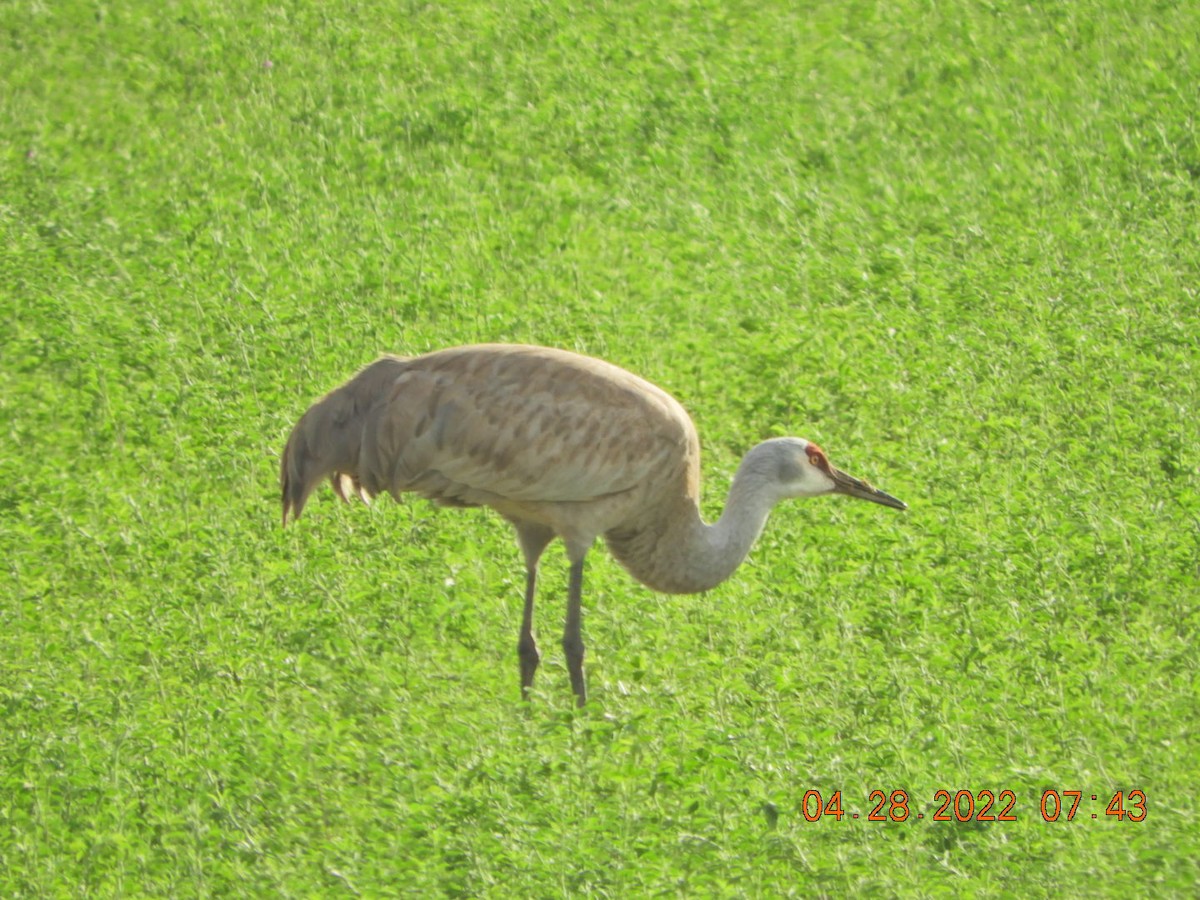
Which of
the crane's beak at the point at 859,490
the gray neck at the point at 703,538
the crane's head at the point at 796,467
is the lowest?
the gray neck at the point at 703,538

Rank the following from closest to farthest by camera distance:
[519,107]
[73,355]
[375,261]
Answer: [73,355] → [375,261] → [519,107]

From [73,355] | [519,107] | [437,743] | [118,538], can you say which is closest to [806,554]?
[437,743]

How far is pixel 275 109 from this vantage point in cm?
1211

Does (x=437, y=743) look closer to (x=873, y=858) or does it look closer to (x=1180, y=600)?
(x=873, y=858)

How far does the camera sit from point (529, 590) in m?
7.38

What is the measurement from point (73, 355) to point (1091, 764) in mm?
5822

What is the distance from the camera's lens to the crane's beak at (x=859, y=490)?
24.3 feet

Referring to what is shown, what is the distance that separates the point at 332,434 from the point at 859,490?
2.19m

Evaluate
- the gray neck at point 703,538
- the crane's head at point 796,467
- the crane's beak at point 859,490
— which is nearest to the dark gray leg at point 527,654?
the gray neck at point 703,538
